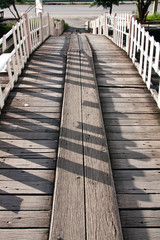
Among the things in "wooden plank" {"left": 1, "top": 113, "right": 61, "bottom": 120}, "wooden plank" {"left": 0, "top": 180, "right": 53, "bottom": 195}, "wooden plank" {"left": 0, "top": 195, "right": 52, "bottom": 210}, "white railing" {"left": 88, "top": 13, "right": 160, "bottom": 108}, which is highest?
"white railing" {"left": 88, "top": 13, "right": 160, "bottom": 108}

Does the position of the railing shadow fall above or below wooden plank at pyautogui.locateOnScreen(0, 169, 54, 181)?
above

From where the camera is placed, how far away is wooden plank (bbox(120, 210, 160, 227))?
223 cm

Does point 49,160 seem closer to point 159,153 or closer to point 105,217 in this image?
point 105,217

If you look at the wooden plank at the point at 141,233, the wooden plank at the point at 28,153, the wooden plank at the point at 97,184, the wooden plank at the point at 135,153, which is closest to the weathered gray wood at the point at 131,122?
the wooden plank at the point at 97,184

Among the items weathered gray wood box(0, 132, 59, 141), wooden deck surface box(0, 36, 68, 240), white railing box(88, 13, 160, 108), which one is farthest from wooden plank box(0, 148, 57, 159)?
white railing box(88, 13, 160, 108)

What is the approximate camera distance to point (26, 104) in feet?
14.6

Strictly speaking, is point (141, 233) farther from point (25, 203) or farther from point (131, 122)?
point (131, 122)

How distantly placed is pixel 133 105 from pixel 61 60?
11.0 feet

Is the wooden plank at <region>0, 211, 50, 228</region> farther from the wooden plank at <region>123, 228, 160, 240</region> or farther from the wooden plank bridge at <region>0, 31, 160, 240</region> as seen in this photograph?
the wooden plank at <region>123, 228, 160, 240</region>

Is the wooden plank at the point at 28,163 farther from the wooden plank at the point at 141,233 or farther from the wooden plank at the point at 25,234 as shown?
the wooden plank at the point at 141,233

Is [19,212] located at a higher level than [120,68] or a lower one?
lower

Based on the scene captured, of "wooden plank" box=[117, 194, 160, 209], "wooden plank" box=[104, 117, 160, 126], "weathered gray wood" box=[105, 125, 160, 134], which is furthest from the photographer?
"wooden plank" box=[104, 117, 160, 126]

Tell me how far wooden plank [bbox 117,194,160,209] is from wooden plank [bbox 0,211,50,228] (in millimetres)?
701

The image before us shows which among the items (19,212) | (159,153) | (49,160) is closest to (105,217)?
(19,212)
